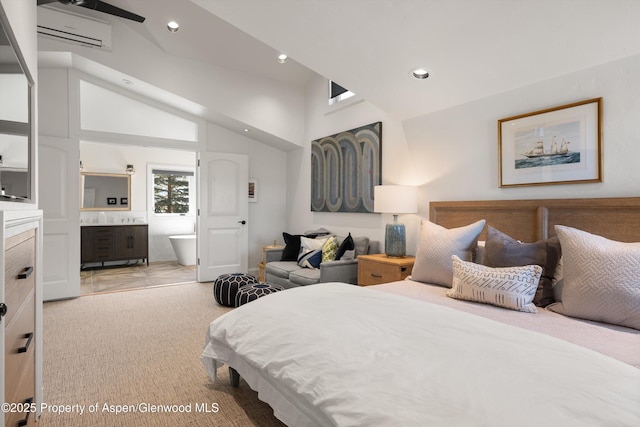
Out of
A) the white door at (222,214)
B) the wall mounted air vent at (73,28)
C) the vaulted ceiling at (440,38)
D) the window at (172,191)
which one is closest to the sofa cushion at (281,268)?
the white door at (222,214)

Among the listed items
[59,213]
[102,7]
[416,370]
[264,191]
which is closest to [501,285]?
[416,370]

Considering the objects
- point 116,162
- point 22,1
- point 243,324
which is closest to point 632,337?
point 243,324

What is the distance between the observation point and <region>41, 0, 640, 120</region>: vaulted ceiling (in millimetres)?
1996

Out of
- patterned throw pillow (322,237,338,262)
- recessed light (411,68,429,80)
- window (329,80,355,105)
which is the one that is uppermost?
window (329,80,355,105)

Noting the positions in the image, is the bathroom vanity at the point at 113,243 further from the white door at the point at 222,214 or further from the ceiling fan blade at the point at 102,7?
the ceiling fan blade at the point at 102,7

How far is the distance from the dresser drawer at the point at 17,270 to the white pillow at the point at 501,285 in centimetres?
211

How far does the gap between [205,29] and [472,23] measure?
3039 mm

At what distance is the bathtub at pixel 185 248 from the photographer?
21.5 ft

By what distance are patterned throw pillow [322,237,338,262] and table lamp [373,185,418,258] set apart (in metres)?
0.87

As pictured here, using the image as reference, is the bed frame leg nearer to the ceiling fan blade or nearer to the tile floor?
the ceiling fan blade

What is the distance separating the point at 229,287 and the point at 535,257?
2988 millimetres

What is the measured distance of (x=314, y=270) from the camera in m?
4.00

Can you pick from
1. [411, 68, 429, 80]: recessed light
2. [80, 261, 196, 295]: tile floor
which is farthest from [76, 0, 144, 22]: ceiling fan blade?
[80, 261, 196, 295]: tile floor

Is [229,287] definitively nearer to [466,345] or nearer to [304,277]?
[304,277]
